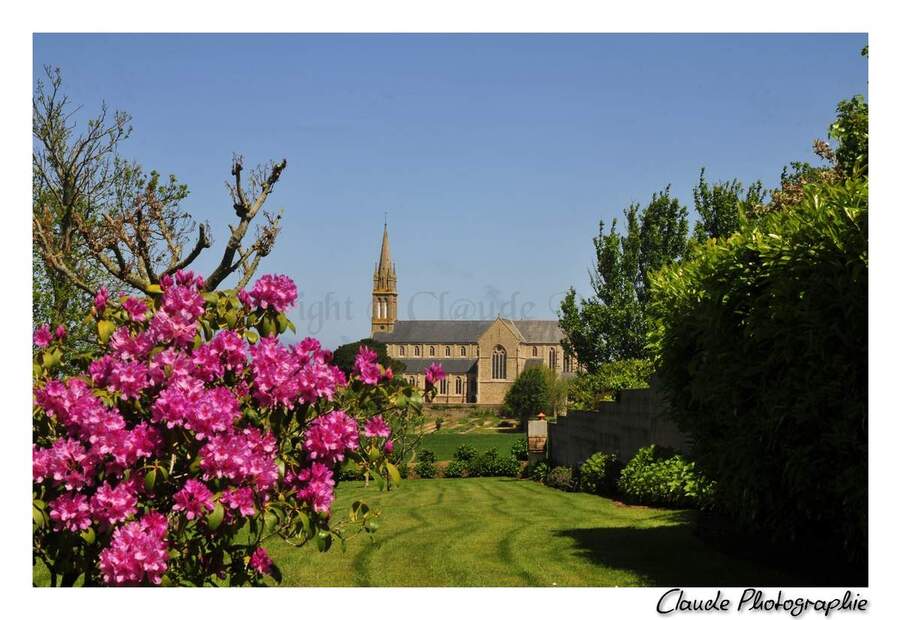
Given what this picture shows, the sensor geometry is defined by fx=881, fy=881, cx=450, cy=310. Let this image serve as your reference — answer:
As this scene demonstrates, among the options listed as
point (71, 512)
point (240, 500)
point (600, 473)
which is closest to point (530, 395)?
point (600, 473)

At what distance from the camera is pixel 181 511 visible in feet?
19.8

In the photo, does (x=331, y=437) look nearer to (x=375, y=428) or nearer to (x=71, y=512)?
(x=375, y=428)

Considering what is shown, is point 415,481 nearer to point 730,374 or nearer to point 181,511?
point 730,374

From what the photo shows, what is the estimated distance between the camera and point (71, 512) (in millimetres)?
5910

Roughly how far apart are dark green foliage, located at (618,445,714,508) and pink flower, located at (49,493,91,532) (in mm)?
9744

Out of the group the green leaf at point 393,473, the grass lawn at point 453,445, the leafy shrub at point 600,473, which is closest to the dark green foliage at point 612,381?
the leafy shrub at point 600,473

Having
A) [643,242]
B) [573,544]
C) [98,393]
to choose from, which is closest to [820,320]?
[573,544]

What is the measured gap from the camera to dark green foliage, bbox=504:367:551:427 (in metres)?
83.7

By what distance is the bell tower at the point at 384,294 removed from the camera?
145 meters

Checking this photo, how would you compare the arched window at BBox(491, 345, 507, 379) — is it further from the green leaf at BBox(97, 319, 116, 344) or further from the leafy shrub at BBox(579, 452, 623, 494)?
the green leaf at BBox(97, 319, 116, 344)

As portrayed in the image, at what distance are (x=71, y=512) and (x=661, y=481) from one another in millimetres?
11646

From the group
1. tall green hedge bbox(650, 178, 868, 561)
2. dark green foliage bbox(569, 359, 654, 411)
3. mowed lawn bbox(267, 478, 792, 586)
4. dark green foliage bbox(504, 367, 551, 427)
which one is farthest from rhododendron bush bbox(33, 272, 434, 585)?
dark green foliage bbox(504, 367, 551, 427)

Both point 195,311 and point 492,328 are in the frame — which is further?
point 492,328
